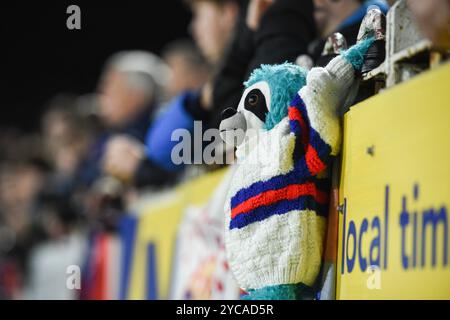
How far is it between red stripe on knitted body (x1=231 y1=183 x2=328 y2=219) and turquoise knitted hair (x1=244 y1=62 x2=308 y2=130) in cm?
11

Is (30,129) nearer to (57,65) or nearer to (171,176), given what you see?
(57,65)

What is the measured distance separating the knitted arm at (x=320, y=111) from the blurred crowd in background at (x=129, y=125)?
12cm

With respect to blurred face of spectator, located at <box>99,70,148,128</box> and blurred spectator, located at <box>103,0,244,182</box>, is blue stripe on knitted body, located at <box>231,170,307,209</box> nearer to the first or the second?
blurred spectator, located at <box>103,0,244,182</box>

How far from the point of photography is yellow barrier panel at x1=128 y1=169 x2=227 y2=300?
2.46 m

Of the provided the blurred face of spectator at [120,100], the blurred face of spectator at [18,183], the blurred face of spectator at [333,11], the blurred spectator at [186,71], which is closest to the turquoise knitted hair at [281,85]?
the blurred face of spectator at [333,11]

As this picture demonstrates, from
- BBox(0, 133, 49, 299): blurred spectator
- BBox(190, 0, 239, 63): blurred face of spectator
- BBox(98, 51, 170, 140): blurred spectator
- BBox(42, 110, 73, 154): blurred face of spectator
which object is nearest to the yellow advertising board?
BBox(190, 0, 239, 63): blurred face of spectator

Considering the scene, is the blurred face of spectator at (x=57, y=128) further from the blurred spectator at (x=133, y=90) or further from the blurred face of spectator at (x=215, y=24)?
the blurred face of spectator at (x=215, y=24)

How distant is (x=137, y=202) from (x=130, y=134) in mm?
252

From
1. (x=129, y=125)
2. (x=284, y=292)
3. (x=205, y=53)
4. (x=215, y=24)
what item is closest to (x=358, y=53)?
(x=284, y=292)

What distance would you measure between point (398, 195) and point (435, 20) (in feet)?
0.77

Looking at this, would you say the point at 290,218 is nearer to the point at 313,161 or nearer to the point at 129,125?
the point at 313,161

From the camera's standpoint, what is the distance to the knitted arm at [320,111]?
4.36 ft

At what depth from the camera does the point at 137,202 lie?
3271mm
